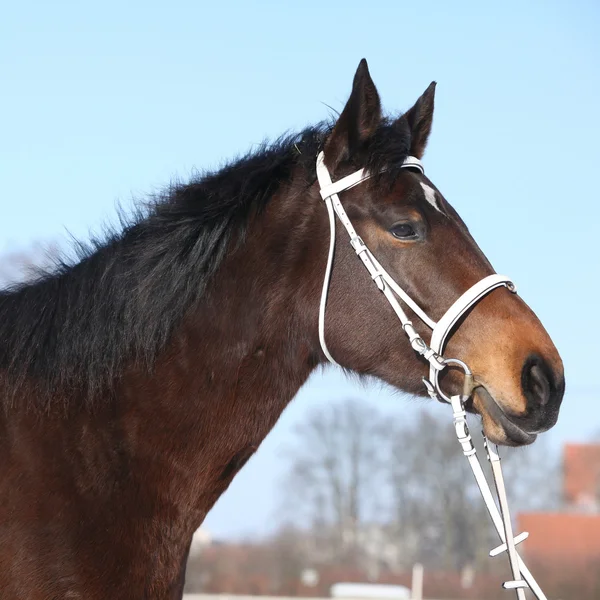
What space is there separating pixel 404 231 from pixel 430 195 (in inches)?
10.9

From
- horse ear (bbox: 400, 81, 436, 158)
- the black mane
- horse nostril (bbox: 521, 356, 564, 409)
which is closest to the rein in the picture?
horse nostril (bbox: 521, 356, 564, 409)

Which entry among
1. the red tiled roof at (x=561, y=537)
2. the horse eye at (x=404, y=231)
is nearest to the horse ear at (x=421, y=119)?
the horse eye at (x=404, y=231)

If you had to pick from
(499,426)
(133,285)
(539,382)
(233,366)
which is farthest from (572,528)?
(133,285)

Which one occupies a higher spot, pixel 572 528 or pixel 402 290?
pixel 402 290

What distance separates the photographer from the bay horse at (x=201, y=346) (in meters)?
3.86

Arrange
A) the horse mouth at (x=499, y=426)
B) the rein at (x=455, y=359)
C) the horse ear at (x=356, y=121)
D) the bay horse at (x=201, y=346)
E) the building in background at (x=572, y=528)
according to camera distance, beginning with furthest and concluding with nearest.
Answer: the building in background at (x=572, y=528), the horse ear at (x=356, y=121), the rein at (x=455, y=359), the horse mouth at (x=499, y=426), the bay horse at (x=201, y=346)

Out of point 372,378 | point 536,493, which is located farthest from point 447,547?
point 372,378

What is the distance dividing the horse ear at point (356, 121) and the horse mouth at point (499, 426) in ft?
4.88

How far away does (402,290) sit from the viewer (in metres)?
4.26

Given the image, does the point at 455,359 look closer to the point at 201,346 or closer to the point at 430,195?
the point at 430,195

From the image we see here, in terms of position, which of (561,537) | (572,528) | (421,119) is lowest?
(561,537)

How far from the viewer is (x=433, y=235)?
4277 mm

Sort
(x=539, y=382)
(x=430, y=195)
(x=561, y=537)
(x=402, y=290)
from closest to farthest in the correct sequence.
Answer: (x=539, y=382), (x=402, y=290), (x=430, y=195), (x=561, y=537)

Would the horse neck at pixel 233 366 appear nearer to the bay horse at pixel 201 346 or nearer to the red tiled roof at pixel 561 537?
the bay horse at pixel 201 346
